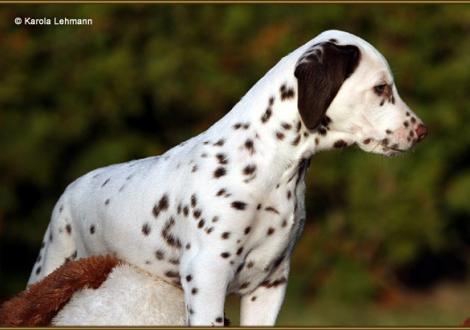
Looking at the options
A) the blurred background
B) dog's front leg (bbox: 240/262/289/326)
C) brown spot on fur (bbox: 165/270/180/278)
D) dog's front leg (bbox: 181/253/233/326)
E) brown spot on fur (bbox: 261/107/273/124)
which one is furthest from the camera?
the blurred background

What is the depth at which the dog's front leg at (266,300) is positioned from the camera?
21.9 ft

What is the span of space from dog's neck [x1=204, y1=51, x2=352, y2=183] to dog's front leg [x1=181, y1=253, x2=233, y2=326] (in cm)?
66

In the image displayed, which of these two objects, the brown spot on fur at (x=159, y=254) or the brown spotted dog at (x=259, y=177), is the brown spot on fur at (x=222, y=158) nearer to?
the brown spotted dog at (x=259, y=177)

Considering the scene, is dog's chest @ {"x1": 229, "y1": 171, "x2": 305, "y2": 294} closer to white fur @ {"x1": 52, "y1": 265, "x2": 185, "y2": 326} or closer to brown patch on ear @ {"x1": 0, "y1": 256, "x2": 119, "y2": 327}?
white fur @ {"x1": 52, "y1": 265, "x2": 185, "y2": 326}

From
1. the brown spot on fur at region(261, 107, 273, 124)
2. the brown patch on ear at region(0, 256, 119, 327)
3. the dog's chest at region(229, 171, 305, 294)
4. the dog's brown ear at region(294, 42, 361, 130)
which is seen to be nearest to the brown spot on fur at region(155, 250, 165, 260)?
the brown patch on ear at region(0, 256, 119, 327)

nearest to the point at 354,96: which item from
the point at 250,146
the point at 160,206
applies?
the point at 250,146

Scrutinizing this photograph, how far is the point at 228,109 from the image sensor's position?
1510cm

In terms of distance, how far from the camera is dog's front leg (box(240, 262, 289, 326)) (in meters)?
6.67

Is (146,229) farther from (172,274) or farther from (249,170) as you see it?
(249,170)

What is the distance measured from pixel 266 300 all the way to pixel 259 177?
946 millimetres

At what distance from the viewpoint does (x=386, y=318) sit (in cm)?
1405

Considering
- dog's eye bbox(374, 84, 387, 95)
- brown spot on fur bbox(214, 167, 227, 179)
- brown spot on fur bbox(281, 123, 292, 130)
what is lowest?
brown spot on fur bbox(214, 167, 227, 179)

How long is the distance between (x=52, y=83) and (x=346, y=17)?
444 centimetres

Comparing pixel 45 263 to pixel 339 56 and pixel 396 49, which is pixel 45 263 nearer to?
pixel 339 56
